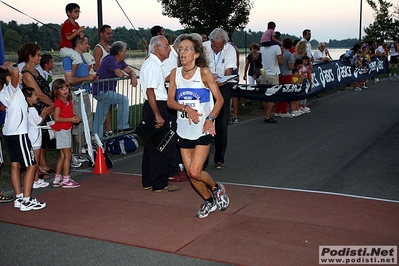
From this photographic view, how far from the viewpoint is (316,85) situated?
1659cm

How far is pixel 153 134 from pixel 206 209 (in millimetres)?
1523

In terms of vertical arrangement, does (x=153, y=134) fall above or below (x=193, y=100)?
below

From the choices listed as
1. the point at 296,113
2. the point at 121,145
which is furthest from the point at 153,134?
the point at 296,113

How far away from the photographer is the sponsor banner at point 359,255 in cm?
496

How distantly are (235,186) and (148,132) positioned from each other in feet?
4.79

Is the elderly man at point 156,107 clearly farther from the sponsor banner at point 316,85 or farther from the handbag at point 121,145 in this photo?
the sponsor banner at point 316,85

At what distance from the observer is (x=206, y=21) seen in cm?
2250

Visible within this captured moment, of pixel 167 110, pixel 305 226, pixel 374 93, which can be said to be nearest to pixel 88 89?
pixel 167 110

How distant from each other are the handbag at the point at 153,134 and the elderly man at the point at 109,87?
106 inches

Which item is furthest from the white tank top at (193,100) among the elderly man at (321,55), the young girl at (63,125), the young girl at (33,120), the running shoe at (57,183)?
the elderly man at (321,55)

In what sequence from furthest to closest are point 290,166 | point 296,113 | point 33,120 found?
point 296,113 → point 290,166 → point 33,120

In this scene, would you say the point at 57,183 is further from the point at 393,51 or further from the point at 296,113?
the point at 393,51

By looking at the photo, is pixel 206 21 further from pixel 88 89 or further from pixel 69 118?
pixel 69 118

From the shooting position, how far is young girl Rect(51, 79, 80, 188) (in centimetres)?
778
